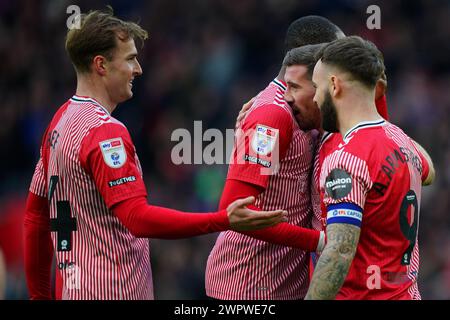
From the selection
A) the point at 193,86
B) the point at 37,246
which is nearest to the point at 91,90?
the point at 37,246

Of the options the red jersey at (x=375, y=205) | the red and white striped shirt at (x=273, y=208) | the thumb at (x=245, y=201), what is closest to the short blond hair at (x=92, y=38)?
the red and white striped shirt at (x=273, y=208)

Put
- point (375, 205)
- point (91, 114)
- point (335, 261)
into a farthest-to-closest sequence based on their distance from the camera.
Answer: point (91, 114) → point (375, 205) → point (335, 261)

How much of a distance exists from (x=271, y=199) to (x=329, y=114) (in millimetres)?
629

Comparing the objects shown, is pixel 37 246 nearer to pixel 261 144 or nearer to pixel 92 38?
pixel 92 38

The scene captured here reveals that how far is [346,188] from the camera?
146 inches

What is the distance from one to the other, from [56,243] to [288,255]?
1.19m

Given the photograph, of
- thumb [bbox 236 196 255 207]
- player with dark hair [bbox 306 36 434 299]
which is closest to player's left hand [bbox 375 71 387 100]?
player with dark hair [bbox 306 36 434 299]

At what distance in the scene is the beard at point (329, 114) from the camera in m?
4.03

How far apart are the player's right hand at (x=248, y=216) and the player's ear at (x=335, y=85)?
1.94 ft

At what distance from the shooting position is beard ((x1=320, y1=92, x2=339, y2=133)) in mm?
4031

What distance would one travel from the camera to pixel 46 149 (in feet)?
14.2

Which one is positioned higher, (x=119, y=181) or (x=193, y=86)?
(x=193, y=86)

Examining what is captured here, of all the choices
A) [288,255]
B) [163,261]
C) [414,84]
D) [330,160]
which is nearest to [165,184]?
[163,261]

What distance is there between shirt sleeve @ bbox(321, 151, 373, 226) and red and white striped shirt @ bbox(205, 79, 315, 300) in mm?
562
